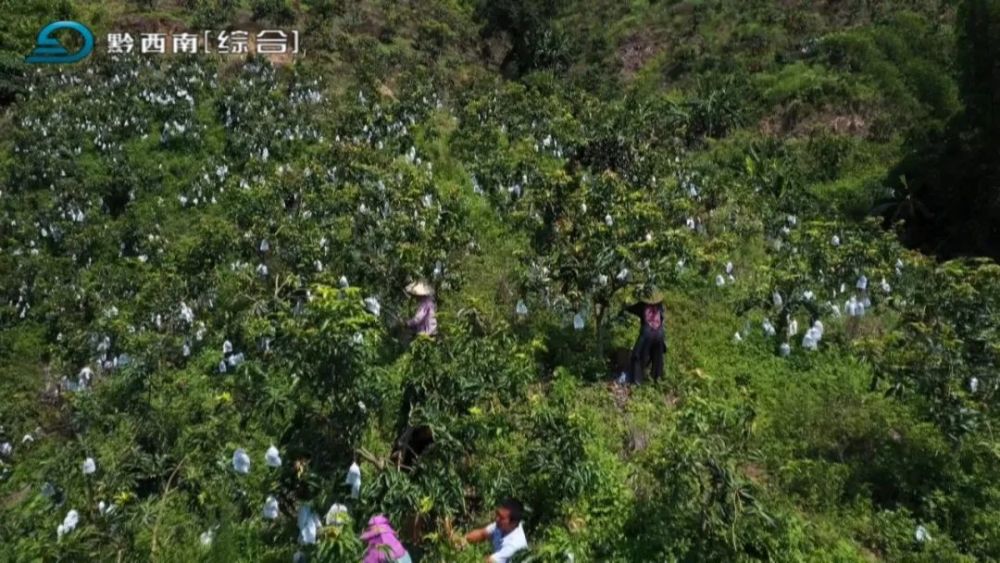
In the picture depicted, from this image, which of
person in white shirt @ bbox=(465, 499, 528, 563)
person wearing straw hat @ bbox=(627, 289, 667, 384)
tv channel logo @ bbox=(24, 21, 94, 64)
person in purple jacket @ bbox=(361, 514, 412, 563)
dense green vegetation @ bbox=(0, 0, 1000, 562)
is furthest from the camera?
tv channel logo @ bbox=(24, 21, 94, 64)

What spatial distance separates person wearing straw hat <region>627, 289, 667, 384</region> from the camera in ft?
24.7

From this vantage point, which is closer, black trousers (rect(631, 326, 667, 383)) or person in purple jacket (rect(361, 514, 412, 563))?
person in purple jacket (rect(361, 514, 412, 563))

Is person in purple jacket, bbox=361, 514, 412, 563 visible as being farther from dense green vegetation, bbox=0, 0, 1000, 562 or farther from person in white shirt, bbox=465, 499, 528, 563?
person in white shirt, bbox=465, 499, 528, 563

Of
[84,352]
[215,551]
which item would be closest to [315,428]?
[215,551]

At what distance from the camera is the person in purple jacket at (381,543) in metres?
4.30

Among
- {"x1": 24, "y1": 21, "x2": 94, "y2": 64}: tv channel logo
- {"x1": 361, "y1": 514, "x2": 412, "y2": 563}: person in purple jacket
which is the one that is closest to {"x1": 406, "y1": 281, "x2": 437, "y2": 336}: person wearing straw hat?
{"x1": 361, "y1": 514, "x2": 412, "y2": 563}: person in purple jacket

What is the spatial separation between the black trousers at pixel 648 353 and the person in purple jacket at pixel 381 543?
3.95m

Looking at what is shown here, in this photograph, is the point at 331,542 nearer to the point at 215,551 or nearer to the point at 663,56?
the point at 215,551

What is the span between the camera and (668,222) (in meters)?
10.7

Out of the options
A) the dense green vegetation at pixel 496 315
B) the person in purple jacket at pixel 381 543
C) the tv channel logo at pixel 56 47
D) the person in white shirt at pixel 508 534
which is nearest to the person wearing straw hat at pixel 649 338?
the dense green vegetation at pixel 496 315

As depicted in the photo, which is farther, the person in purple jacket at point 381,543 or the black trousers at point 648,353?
the black trousers at point 648,353

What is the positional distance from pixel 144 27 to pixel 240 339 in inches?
884

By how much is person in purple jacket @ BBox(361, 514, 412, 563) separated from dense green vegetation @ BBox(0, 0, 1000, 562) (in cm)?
15

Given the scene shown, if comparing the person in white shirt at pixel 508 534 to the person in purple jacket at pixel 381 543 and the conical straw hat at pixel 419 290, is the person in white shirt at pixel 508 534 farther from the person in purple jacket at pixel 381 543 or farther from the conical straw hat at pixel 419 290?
the conical straw hat at pixel 419 290
